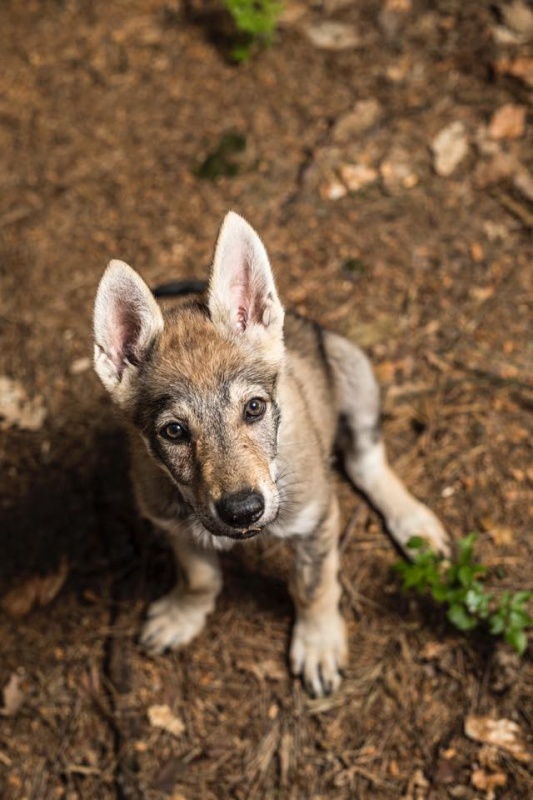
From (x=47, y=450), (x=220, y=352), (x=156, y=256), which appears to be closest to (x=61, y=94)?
(x=156, y=256)

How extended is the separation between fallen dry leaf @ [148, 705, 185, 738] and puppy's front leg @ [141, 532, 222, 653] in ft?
0.91

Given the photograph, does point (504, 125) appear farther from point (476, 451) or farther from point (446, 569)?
point (446, 569)

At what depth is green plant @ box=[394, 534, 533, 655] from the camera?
3.41 m

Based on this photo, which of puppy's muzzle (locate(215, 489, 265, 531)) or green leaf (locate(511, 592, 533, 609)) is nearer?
puppy's muzzle (locate(215, 489, 265, 531))

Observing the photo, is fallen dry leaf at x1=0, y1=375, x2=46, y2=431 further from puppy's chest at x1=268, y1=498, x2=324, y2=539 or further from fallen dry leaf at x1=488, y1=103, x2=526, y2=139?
fallen dry leaf at x1=488, y1=103, x2=526, y2=139

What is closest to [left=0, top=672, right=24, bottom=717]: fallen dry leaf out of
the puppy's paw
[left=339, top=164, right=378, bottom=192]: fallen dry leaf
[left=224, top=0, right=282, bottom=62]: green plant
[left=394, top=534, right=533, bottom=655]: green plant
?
the puppy's paw

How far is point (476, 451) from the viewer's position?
13.9 feet

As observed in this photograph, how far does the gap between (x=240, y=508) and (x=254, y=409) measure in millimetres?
456

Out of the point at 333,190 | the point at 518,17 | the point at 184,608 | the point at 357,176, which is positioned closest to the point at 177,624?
the point at 184,608

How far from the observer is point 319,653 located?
3.77 meters

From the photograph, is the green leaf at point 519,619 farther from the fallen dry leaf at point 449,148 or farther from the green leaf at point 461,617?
the fallen dry leaf at point 449,148

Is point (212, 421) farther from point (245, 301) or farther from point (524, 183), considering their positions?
point (524, 183)

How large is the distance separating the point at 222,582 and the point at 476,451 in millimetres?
1510

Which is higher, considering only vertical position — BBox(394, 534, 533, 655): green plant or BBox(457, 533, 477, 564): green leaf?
BBox(457, 533, 477, 564): green leaf
